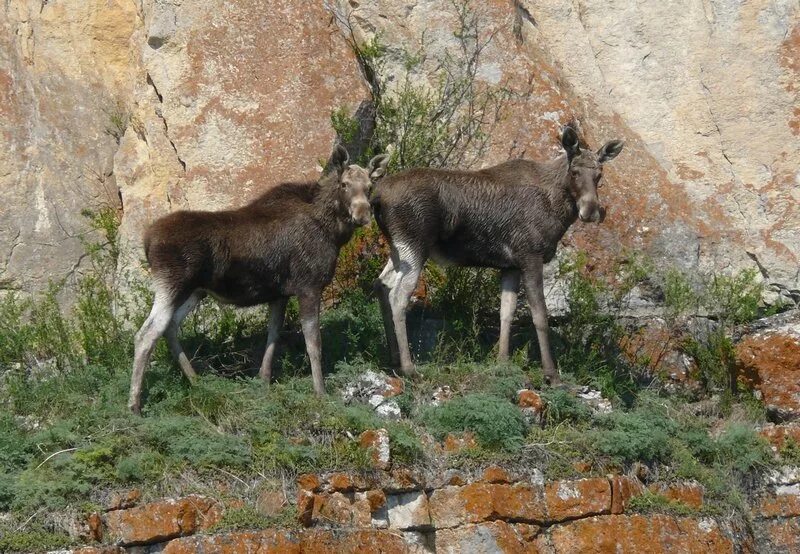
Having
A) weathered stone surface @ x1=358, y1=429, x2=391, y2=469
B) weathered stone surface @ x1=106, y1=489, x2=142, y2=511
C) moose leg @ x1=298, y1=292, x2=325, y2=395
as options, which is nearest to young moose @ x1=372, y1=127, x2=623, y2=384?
moose leg @ x1=298, y1=292, x2=325, y2=395

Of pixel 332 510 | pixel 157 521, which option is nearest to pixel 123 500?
pixel 157 521

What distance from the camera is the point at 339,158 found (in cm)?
1318

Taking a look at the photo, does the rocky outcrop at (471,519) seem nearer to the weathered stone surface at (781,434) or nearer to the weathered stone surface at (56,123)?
the weathered stone surface at (781,434)

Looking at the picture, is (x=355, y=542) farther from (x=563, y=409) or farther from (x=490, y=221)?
(x=490, y=221)

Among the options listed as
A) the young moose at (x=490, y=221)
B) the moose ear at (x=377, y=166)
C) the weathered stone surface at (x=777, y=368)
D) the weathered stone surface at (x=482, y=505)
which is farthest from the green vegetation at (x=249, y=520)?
the weathered stone surface at (x=777, y=368)

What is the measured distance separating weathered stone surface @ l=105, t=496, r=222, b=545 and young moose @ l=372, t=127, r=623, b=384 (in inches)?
135

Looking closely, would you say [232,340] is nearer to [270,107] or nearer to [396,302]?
[396,302]

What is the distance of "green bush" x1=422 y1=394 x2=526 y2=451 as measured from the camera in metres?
11.8

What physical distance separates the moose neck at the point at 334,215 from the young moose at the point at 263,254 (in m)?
0.01

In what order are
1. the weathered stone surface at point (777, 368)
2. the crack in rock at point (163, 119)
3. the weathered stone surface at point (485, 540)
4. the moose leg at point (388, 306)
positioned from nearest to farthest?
the weathered stone surface at point (485, 540)
the moose leg at point (388, 306)
the weathered stone surface at point (777, 368)
the crack in rock at point (163, 119)

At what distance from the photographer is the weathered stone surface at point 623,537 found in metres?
11.2

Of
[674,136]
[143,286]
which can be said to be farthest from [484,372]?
[674,136]

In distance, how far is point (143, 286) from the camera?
14.6 meters

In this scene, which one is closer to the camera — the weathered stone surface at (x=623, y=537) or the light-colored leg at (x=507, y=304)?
the weathered stone surface at (x=623, y=537)
